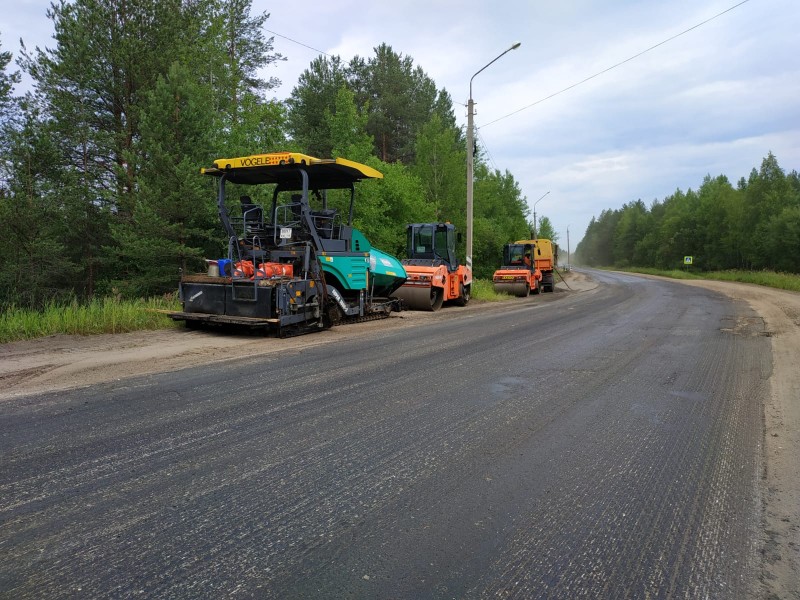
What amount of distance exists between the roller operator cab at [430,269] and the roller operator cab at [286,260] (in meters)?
3.31

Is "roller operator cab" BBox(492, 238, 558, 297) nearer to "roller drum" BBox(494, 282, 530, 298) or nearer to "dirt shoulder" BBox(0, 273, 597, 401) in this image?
"roller drum" BBox(494, 282, 530, 298)

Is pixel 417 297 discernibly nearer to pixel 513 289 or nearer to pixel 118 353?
pixel 118 353

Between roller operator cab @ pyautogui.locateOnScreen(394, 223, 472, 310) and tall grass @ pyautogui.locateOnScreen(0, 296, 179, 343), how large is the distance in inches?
272

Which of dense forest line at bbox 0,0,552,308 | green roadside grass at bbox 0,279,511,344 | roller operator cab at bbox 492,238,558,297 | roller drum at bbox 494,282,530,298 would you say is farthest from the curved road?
roller operator cab at bbox 492,238,558,297

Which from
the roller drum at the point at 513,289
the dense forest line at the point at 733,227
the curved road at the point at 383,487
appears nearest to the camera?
the curved road at the point at 383,487

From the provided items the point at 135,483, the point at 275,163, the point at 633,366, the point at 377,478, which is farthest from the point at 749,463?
the point at 275,163

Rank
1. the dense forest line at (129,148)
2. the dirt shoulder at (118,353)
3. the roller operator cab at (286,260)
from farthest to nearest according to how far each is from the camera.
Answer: the dense forest line at (129,148), the roller operator cab at (286,260), the dirt shoulder at (118,353)

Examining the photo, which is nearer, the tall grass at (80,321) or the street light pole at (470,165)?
the tall grass at (80,321)

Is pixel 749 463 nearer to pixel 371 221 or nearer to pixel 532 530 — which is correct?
pixel 532 530

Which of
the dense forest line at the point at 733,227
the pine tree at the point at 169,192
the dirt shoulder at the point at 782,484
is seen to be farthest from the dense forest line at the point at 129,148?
the dense forest line at the point at 733,227

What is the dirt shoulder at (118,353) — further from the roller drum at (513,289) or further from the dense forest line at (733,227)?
the dense forest line at (733,227)

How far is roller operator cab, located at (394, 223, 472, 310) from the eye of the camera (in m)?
14.6

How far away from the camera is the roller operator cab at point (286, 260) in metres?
8.62

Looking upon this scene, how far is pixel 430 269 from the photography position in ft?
48.9
